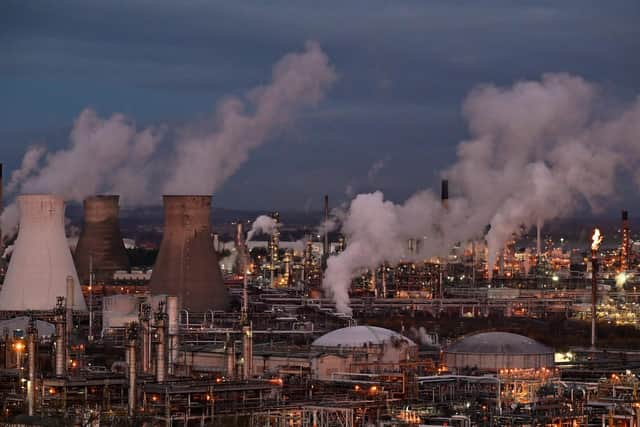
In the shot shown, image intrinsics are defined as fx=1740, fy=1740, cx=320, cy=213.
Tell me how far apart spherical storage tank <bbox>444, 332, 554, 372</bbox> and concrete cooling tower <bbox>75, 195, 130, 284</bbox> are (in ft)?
66.9

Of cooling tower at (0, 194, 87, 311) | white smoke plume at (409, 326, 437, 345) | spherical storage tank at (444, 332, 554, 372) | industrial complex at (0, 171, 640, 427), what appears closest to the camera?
industrial complex at (0, 171, 640, 427)

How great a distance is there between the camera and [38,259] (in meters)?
40.6

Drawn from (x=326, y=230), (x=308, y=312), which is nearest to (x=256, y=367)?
(x=308, y=312)

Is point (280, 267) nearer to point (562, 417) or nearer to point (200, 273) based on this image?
point (200, 273)

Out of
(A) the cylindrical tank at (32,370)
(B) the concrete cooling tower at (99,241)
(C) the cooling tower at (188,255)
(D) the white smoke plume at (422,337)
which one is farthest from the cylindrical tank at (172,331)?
(B) the concrete cooling tower at (99,241)

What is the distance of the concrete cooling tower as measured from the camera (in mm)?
50406

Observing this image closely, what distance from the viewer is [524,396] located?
90.4 feet

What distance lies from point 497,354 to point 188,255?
46.7 feet

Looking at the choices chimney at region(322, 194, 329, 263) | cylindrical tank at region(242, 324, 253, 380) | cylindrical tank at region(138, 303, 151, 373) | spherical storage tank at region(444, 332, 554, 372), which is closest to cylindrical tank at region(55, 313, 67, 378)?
cylindrical tank at region(138, 303, 151, 373)

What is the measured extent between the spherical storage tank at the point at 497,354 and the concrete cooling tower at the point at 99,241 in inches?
802

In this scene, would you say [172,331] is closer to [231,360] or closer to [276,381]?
[231,360]

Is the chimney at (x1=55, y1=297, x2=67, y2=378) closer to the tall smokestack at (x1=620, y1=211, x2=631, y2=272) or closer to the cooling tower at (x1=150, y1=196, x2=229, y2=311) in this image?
the cooling tower at (x1=150, y1=196, x2=229, y2=311)

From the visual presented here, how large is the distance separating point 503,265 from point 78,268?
748 inches

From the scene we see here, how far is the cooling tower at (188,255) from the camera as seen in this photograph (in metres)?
Answer: 43.3
